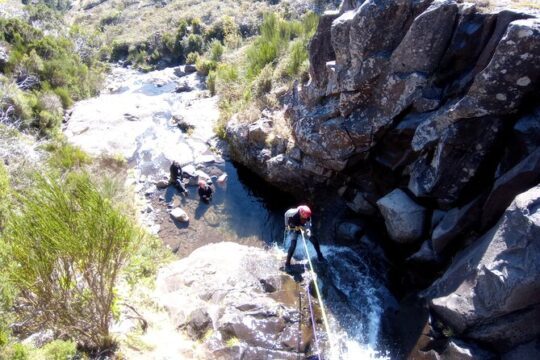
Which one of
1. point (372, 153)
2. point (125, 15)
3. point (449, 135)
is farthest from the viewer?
point (125, 15)

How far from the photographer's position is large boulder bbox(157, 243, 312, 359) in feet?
20.1

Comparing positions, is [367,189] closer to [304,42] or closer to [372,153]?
[372,153]

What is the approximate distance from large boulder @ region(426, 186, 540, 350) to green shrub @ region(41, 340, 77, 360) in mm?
5355

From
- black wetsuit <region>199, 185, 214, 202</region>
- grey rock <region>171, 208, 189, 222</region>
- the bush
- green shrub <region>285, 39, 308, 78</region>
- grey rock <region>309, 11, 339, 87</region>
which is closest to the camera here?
the bush

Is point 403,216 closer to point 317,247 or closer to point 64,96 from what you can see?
point 317,247

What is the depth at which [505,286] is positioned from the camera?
16.0ft

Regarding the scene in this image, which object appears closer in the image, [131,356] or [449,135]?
[131,356]

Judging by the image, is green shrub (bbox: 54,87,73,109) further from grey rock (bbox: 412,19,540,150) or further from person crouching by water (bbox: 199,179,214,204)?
grey rock (bbox: 412,19,540,150)

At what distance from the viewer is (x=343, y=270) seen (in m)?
8.18

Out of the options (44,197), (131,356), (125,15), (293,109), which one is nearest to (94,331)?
(131,356)

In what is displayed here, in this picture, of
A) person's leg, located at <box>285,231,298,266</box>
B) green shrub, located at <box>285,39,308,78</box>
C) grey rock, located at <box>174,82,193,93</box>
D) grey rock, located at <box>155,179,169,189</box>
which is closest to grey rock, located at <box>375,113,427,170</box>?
person's leg, located at <box>285,231,298,266</box>

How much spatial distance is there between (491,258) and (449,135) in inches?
96.5

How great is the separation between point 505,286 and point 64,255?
19.0ft

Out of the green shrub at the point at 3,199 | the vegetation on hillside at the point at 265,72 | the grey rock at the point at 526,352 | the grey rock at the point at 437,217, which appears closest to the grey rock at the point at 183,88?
the vegetation on hillside at the point at 265,72
